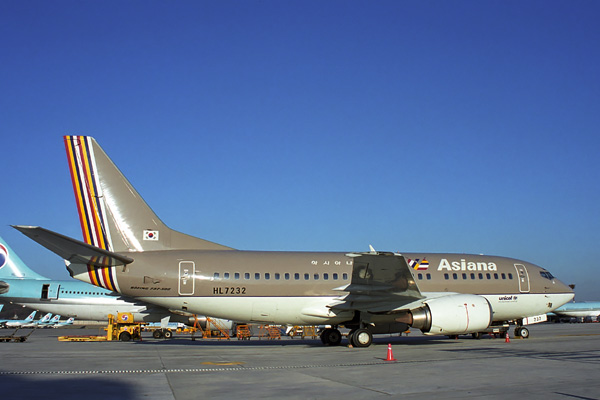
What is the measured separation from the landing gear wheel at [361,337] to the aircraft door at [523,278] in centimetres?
832

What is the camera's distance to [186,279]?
18703mm

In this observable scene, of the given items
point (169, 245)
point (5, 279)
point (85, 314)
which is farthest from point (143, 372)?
point (5, 279)

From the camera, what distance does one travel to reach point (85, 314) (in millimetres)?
34250

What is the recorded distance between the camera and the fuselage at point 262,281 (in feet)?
60.8

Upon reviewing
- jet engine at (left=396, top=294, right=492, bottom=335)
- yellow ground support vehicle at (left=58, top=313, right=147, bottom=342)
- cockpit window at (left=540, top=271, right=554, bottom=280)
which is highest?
cockpit window at (left=540, top=271, right=554, bottom=280)

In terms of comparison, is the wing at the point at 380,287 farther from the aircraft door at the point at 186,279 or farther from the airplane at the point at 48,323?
the airplane at the point at 48,323

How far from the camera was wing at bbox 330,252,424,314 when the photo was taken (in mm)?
17844

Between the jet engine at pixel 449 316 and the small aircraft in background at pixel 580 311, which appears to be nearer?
the jet engine at pixel 449 316

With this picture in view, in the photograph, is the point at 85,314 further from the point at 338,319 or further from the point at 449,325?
the point at 449,325

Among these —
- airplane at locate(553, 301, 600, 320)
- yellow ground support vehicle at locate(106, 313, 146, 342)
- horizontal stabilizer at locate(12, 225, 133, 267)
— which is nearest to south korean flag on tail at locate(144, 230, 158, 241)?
horizontal stabilizer at locate(12, 225, 133, 267)

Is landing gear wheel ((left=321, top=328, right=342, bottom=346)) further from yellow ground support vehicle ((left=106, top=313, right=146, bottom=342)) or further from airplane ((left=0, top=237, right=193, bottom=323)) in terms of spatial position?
airplane ((left=0, top=237, right=193, bottom=323))

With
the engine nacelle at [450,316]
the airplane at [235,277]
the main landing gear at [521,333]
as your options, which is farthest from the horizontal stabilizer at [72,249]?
the main landing gear at [521,333]

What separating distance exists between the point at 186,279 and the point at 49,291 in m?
19.7

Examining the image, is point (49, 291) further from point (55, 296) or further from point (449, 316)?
point (449, 316)
